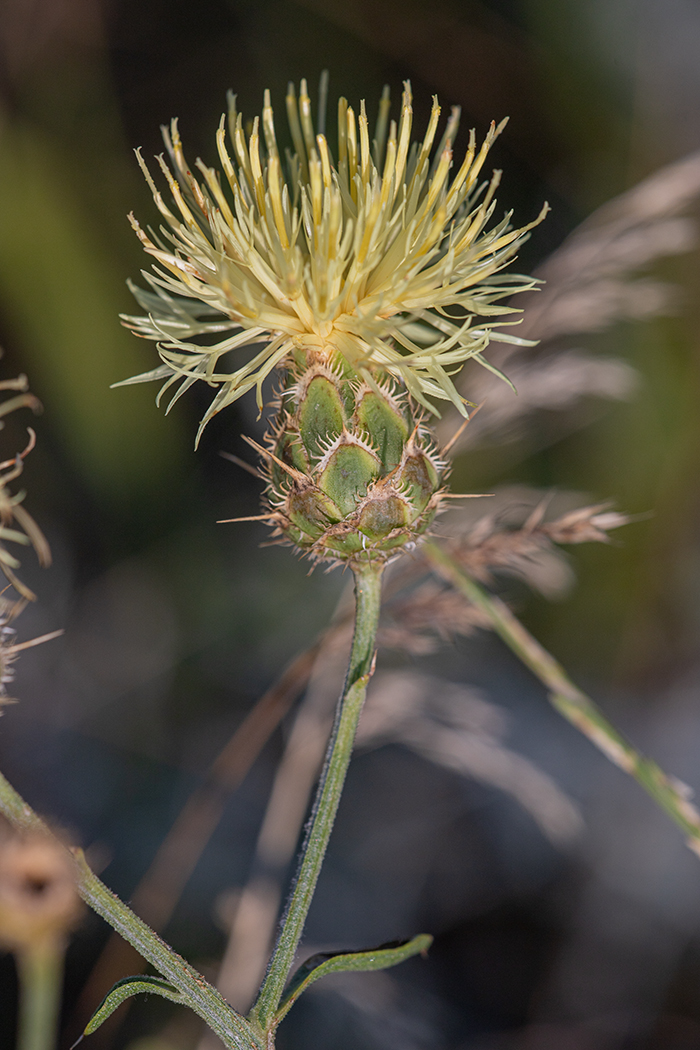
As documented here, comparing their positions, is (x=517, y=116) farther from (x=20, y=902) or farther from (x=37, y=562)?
(x=20, y=902)

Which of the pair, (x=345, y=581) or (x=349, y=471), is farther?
(x=345, y=581)

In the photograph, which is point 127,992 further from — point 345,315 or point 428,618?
point 345,315

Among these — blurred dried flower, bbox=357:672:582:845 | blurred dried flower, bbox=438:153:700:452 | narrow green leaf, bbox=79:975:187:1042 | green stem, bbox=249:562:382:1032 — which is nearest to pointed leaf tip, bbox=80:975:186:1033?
narrow green leaf, bbox=79:975:187:1042

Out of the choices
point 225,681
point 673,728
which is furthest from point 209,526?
point 673,728

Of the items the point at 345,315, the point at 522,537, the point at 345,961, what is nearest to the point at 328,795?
the point at 345,961

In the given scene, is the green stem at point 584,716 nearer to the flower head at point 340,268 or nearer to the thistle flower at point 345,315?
the thistle flower at point 345,315

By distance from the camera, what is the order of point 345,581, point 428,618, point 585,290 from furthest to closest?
point 345,581, point 585,290, point 428,618
